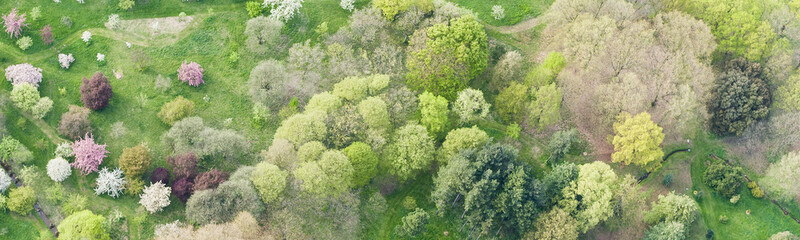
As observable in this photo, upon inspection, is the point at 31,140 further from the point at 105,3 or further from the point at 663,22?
the point at 663,22

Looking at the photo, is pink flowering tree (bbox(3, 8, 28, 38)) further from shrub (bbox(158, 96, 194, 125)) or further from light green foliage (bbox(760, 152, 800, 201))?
light green foliage (bbox(760, 152, 800, 201))

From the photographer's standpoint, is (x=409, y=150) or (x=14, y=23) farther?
(x=14, y=23)

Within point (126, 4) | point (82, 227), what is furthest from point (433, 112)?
point (126, 4)

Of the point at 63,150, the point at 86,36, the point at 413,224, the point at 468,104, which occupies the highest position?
the point at 86,36

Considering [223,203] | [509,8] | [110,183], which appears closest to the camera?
[223,203]

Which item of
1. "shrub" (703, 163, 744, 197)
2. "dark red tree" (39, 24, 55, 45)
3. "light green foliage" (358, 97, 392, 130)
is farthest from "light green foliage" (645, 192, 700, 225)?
"dark red tree" (39, 24, 55, 45)

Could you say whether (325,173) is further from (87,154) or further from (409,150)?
(87,154)
